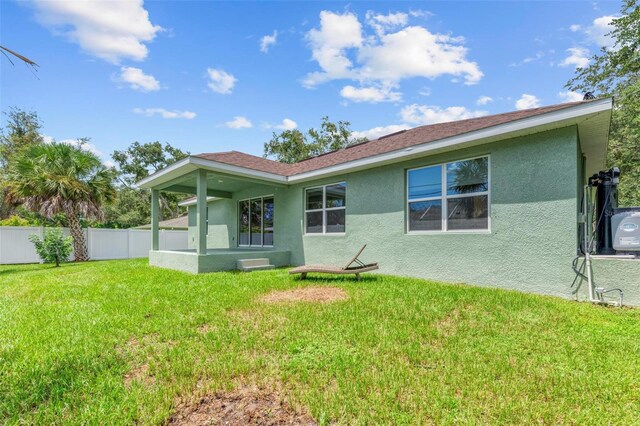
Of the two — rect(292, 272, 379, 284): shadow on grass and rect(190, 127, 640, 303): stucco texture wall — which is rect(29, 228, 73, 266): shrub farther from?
rect(190, 127, 640, 303): stucco texture wall

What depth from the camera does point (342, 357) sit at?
3.26m

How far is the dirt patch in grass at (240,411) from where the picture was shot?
2297 mm

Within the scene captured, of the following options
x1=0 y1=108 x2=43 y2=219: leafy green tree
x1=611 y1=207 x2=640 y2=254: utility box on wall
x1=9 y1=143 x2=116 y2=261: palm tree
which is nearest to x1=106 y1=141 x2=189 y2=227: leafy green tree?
x1=0 y1=108 x2=43 y2=219: leafy green tree

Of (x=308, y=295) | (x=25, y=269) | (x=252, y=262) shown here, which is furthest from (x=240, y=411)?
(x=25, y=269)

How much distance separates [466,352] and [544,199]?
4.36 metres

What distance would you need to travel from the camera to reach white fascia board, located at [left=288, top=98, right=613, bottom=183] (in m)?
5.38

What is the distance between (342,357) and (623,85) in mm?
20655

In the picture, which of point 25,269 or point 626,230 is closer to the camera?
point 626,230

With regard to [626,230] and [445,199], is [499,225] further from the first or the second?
[626,230]

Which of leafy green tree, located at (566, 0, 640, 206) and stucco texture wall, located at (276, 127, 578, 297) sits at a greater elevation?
leafy green tree, located at (566, 0, 640, 206)

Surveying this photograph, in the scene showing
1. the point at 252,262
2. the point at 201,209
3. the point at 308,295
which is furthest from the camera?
the point at 252,262

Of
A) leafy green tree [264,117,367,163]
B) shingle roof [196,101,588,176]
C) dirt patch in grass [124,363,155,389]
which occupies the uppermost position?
leafy green tree [264,117,367,163]

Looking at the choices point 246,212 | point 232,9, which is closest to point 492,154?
point 232,9

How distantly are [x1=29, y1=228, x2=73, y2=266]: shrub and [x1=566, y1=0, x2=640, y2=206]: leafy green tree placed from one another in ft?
77.5
